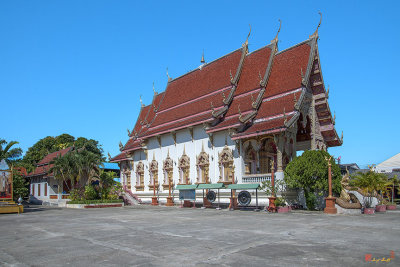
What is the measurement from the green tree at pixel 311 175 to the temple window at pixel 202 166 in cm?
721

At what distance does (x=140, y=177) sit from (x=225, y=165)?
441 inches

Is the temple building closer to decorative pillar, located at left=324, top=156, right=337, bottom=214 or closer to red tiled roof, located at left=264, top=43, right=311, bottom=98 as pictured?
red tiled roof, located at left=264, top=43, right=311, bottom=98

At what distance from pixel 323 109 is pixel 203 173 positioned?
349 inches

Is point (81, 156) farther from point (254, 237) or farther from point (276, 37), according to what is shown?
point (254, 237)

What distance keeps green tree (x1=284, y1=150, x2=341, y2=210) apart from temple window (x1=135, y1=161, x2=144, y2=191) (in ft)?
52.3

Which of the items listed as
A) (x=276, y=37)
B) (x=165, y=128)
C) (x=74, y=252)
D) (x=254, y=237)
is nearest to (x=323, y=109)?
(x=276, y=37)

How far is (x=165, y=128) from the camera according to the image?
28.5 m

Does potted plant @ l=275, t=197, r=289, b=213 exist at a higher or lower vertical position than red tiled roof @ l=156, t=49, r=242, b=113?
lower

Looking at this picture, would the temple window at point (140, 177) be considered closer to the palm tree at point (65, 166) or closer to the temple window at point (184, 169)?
the palm tree at point (65, 166)

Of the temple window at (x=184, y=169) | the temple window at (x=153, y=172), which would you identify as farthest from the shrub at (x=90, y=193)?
the temple window at (x=184, y=169)

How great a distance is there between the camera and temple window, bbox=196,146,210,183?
81.3 feet

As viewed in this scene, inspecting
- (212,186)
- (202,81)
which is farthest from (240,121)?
(202,81)

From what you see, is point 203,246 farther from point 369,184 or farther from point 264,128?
point 369,184

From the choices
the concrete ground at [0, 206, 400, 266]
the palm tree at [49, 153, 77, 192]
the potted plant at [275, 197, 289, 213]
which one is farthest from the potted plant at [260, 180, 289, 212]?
the palm tree at [49, 153, 77, 192]
